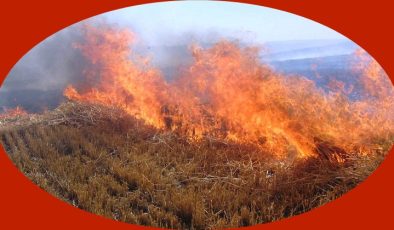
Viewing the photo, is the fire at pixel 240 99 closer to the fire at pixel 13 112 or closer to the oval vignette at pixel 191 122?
the oval vignette at pixel 191 122

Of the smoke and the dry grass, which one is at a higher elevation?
the smoke

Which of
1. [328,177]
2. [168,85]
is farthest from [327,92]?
[168,85]

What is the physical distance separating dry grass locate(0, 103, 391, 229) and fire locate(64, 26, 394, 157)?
0.72 ft

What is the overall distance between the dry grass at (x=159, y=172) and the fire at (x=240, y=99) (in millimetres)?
220

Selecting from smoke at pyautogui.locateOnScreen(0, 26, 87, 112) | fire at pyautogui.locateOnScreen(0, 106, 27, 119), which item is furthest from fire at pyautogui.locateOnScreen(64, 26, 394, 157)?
fire at pyautogui.locateOnScreen(0, 106, 27, 119)

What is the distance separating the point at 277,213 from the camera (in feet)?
19.9

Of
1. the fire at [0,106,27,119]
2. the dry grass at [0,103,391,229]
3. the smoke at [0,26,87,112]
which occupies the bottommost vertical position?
the dry grass at [0,103,391,229]

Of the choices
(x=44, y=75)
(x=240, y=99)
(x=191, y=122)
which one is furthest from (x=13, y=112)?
(x=240, y=99)

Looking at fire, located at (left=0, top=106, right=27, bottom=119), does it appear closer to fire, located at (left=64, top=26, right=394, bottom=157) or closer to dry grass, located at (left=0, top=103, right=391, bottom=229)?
dry grass, located at (left=0, top=103, right=391, bottom=229)

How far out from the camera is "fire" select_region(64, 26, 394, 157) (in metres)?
7.11

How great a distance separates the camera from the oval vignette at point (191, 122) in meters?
6.34

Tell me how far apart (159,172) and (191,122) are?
39.6 inches

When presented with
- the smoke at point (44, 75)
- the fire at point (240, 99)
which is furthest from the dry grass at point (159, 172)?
the smoke at point (44, 75)

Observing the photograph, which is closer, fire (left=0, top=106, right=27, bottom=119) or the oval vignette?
the oval vignette
